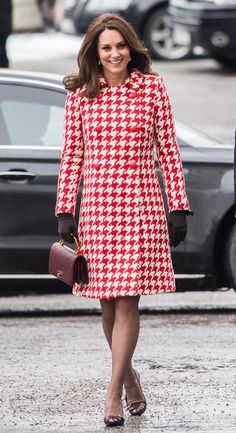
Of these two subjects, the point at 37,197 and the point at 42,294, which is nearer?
the point at 37,197

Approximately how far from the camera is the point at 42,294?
11.6 meters

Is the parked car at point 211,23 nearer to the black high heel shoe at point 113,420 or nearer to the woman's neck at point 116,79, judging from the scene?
the woman's neck at point 116,79

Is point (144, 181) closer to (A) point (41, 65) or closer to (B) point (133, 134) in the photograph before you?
(B) point (133, 134)

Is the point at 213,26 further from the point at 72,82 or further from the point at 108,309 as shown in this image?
the point at 108,309

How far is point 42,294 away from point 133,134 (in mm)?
4678

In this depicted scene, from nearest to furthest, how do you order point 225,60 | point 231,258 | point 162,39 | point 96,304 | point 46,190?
point 46,190
point 231,258
point 96,304
point 225,60
point 162,39

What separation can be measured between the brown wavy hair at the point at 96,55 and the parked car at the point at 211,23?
47.2 feet

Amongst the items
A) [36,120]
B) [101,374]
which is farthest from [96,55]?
[36,120]

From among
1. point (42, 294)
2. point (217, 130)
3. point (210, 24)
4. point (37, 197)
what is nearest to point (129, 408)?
point (37, 197)

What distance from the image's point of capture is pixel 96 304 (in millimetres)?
11000

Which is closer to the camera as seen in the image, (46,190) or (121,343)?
(121,343)

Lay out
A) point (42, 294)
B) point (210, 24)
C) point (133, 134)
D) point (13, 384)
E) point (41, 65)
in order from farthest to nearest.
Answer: point (41, 65) → point (210, 24) → point (42, 294) → point (13, 384) → point (133, 134)

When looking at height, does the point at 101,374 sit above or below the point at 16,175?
below

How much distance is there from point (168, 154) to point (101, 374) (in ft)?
4.99
